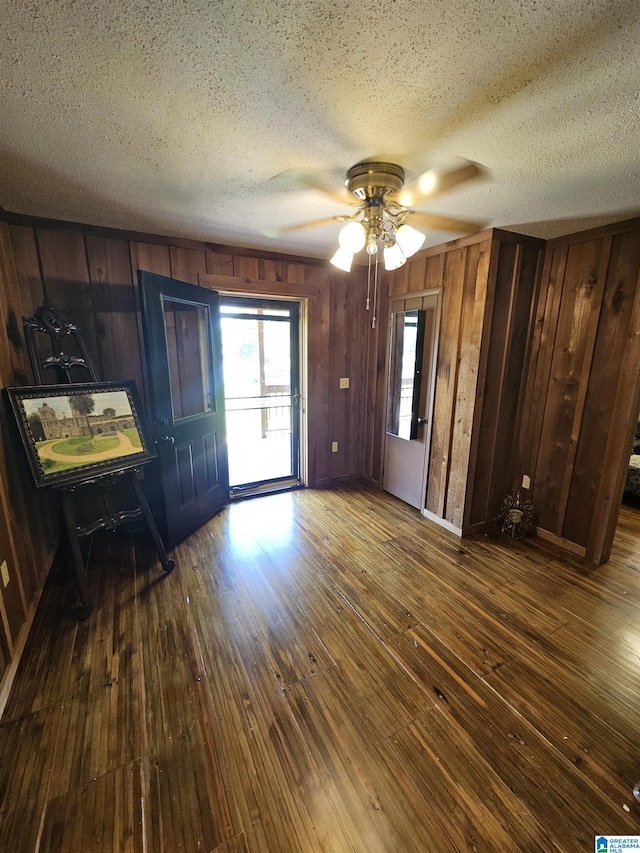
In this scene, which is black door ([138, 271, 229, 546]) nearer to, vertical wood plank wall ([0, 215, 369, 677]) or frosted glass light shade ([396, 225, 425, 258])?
vertical wood plank wall ([0, 215, 369, 677])

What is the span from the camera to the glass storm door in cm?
361

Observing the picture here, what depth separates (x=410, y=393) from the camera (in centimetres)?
338

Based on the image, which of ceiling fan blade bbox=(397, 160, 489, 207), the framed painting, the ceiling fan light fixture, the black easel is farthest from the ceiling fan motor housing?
the black easel

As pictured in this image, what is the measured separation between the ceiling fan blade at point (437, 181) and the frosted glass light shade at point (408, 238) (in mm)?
263

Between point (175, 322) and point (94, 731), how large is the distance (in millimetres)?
2561

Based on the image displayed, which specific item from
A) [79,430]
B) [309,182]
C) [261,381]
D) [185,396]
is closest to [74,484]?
[79,430]

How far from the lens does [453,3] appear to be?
0.87 m

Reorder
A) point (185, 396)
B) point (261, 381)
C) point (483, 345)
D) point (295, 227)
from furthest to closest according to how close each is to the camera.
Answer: point (261, 381) → point (185, 396) → point (483, 345) → point (295, 227)

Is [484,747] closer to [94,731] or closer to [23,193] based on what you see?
[94,731]

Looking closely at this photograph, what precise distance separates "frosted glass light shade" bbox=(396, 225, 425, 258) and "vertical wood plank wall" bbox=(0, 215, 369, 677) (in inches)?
72.3

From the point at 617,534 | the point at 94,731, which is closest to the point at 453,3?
the point at 94,731

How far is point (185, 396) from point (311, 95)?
2309mm

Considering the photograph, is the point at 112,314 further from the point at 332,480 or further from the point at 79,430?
the point at 332,480

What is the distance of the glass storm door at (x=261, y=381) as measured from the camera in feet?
11.8
